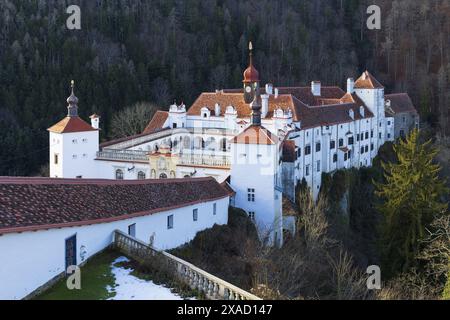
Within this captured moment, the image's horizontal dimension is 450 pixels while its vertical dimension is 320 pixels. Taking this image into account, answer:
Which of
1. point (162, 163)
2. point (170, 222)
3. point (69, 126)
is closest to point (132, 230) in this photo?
point (170, 222)

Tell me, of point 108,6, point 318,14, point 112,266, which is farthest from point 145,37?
point 112,266

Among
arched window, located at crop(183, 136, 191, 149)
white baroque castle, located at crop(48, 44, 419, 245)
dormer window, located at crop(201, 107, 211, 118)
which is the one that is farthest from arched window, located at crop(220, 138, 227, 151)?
dormer window, located at crop(201, 107, 211, 118)

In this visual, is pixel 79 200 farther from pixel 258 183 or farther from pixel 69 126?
pixel 69 126

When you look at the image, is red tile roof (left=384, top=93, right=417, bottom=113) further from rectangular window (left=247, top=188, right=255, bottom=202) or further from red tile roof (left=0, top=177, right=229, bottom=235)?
red tile roof (left=0, top=177, right=229, bottom=235)

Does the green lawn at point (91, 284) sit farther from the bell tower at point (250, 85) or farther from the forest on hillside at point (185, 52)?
the forest on hillside at point (185, 52)

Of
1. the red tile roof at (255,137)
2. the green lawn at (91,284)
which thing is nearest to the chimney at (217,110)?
the red tile roof at (255,137)
